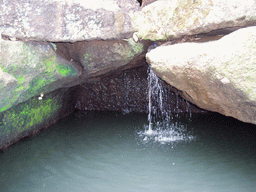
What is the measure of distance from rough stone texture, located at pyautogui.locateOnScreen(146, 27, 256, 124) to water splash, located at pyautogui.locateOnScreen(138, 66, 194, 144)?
988mm

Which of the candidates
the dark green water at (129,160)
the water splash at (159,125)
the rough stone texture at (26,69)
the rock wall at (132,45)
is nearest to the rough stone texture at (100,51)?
the rock wall at (132,45)

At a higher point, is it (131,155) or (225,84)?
(225,84)

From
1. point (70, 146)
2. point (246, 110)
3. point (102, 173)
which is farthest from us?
point (70, 146)

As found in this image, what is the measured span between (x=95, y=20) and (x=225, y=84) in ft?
Answer: 6.43

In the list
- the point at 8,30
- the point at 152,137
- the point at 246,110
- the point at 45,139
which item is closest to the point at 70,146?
the point at 45,139

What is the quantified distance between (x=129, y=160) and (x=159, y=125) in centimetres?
190

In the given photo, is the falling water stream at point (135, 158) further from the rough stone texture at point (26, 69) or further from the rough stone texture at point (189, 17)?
the rough stone texture at point (189, 17)

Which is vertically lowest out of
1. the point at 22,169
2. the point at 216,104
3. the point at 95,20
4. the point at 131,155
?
the point at 131,155

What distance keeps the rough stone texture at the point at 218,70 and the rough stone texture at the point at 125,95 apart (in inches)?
113

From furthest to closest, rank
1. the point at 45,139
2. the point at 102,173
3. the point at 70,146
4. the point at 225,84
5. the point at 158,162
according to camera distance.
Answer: the point at 45,139, the point at 70,146, the point at 158,162, the point at 102,173, the point at 225,84

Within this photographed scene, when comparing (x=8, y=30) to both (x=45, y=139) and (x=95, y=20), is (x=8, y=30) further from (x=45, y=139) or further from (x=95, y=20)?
(x=45, y=139)

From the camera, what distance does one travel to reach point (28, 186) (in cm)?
296

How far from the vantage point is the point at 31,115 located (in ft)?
14.7

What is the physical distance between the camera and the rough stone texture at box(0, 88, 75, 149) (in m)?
3.93
